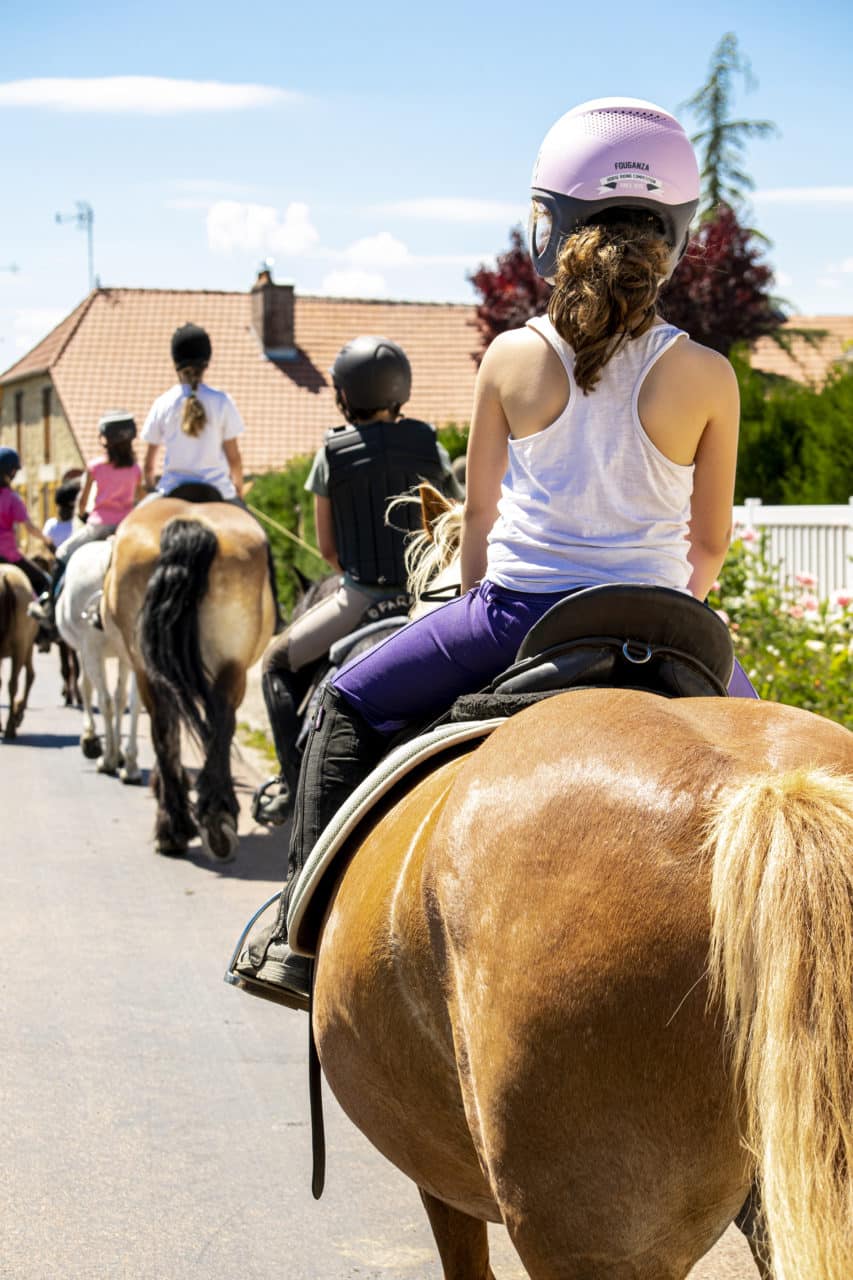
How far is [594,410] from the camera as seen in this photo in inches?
103

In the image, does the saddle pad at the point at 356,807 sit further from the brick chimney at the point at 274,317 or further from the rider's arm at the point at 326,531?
the brick chimney at the point at 274,317

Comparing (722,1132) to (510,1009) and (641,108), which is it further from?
(641,108)

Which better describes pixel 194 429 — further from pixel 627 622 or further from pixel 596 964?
pixel 596 964

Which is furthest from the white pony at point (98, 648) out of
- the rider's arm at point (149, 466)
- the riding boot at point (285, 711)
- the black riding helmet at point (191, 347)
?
the riding boot at point (285, 711)

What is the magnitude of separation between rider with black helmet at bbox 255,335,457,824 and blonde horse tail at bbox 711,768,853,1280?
169 inches

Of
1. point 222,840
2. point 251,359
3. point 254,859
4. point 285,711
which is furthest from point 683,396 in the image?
point 251,359

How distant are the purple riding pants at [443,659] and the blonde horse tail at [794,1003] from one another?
89 cm

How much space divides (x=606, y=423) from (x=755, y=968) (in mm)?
1142

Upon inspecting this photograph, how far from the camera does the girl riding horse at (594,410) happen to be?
8.55 feet

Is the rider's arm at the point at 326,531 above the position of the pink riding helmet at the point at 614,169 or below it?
below

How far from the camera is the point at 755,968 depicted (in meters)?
1.80

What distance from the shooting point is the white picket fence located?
37.6 ft

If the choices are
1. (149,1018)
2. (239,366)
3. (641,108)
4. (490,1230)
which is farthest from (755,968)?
(239,366)

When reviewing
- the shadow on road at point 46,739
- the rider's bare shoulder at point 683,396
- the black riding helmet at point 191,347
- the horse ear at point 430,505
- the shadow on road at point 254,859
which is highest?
the black riding helmet at point 191,347
